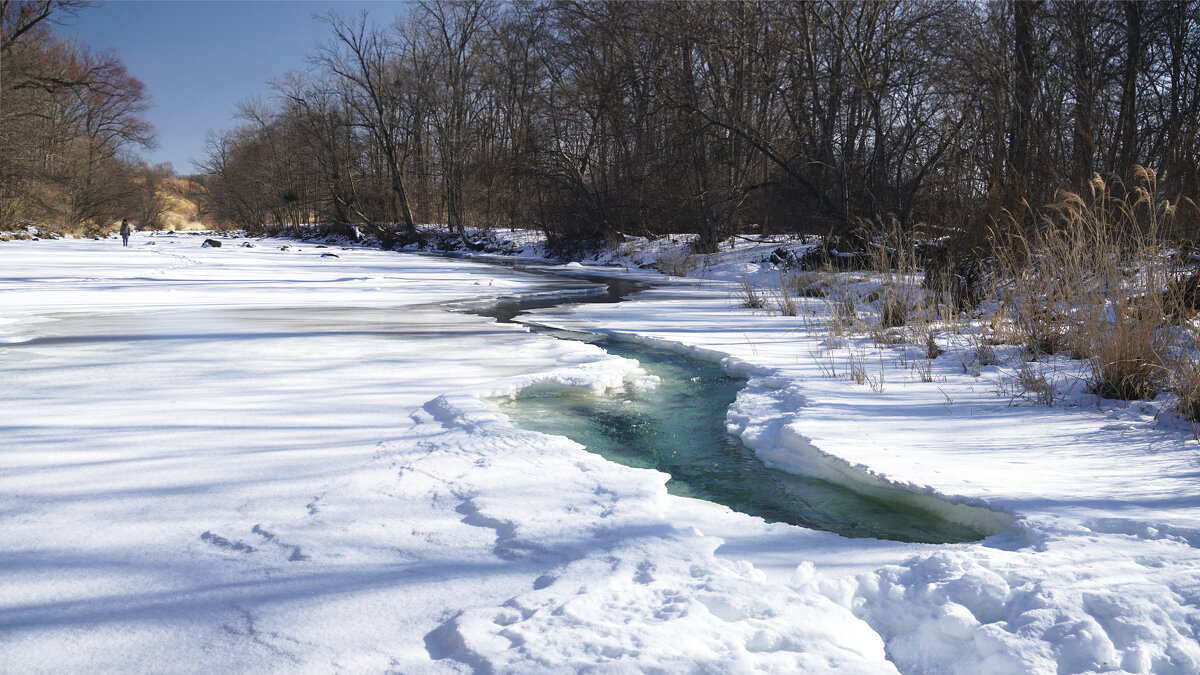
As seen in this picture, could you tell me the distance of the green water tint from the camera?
259cm

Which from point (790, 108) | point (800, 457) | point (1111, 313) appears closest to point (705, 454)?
point (800, 457)

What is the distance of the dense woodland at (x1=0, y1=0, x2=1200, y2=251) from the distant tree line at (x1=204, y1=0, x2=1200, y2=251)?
0.06 m

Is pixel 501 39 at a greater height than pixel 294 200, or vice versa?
pixel 501 39

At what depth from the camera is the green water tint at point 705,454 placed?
259cm

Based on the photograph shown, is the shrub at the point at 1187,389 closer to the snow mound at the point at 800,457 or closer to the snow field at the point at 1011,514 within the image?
the snow field at the point at 1011,514

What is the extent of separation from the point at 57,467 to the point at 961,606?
3.08 m

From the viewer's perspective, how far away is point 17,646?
150 centimetres

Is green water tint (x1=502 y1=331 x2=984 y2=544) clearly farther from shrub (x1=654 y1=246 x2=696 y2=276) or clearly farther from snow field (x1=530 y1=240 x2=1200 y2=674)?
shrub (x1=654 y1=246 x2=696 y2=276)

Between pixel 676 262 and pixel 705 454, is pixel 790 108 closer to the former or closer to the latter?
pixel 676 262

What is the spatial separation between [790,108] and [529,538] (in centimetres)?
1404

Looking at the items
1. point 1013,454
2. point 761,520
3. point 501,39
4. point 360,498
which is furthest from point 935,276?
point 501,39

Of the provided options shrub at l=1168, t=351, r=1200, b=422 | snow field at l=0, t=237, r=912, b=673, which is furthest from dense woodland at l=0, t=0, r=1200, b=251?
snow field at l=0, t=237, r=912, b=673

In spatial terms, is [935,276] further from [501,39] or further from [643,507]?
[501,39]

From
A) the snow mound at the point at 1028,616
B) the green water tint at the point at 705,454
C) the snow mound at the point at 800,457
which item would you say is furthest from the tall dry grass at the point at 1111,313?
the snow mound at the point at 1028,616
